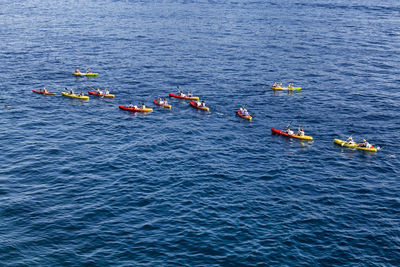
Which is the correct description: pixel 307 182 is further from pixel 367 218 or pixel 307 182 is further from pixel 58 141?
pixel 58 141

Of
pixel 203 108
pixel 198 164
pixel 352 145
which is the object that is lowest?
pixel 198 164

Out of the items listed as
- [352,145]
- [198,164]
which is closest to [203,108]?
[198,164]

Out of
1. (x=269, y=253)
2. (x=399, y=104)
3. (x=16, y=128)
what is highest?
(x=399, y=104)

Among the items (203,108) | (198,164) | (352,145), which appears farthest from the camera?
(203,108)

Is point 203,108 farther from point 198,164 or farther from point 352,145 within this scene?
point 352,145

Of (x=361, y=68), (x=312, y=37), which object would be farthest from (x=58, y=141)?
(x=312, y=37)

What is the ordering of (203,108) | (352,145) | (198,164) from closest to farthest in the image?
(198,164), (352,145), (203,108)

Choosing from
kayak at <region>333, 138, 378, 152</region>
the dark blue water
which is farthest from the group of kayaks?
the dark blue water

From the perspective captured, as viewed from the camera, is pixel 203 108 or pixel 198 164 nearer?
pixel 198 164

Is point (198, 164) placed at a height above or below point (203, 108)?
below
